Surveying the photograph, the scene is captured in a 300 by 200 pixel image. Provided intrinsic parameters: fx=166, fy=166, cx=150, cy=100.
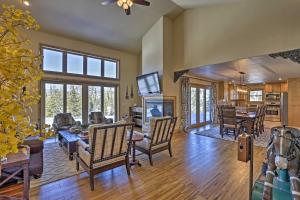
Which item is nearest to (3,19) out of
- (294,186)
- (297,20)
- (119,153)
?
(294,186)

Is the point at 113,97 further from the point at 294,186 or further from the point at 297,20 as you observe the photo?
the point at 294,186

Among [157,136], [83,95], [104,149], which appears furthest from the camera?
[83,95]

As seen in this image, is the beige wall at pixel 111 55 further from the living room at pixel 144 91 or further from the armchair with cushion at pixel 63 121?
the armchair with cushion at pixel 63 121

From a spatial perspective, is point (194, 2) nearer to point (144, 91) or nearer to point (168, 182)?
point (144, 91)

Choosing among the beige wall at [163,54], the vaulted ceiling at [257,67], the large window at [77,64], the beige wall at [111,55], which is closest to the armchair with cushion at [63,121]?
the beige wall at [111,55]

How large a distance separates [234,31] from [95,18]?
4.68 m

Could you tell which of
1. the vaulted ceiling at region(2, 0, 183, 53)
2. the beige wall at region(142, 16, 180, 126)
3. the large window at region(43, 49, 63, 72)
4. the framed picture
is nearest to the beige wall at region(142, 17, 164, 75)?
the beige wall at region(142, 16, 180, 126)

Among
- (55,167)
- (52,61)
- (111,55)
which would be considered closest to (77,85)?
(52,61)

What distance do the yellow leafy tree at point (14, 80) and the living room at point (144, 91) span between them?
2cm

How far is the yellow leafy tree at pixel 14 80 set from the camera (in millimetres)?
865

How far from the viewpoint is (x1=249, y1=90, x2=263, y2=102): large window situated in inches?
429

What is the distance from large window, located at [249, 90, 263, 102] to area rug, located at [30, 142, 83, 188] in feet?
38.0

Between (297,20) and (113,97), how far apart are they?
24.2ft

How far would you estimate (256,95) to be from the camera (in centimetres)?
1109
